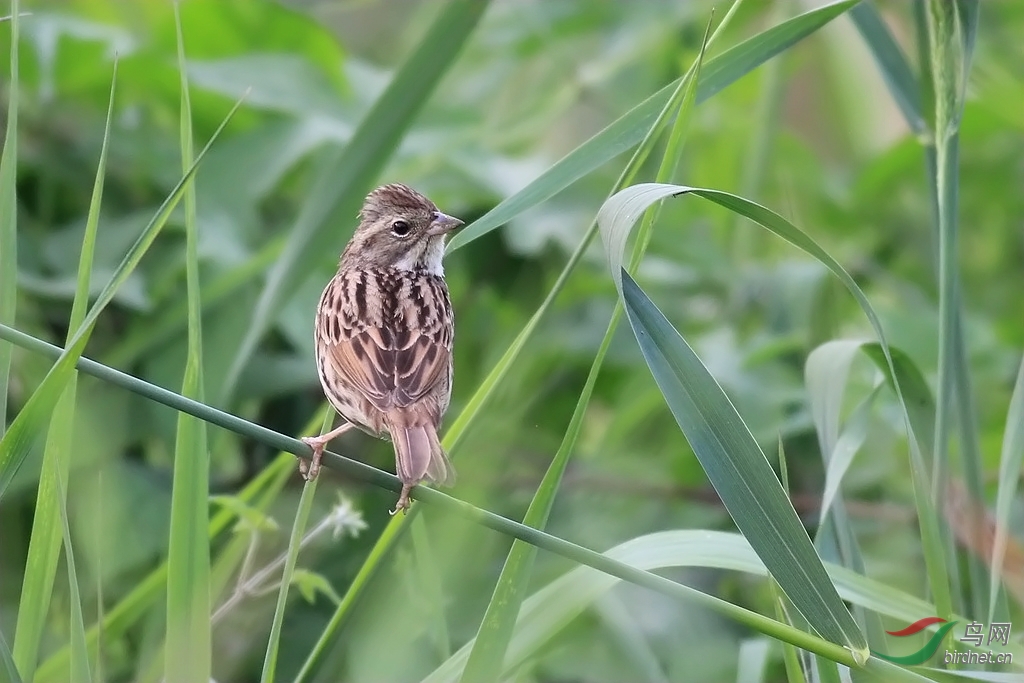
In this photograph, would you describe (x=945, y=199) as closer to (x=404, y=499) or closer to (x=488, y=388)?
(x=488, y=388)

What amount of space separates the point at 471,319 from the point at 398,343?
136 centimetres

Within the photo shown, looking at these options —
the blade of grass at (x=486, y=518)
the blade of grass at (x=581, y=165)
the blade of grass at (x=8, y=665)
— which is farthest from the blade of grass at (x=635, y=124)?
the blade of grass at (x=8, y=665)

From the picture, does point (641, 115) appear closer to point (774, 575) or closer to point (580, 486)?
point (774, 575)

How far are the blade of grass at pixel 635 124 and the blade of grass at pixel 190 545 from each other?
40 centimetres

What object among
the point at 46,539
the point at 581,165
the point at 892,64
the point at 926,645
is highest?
the point at 892,64

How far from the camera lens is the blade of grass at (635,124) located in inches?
55.4

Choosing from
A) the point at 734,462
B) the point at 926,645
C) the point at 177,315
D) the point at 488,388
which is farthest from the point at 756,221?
the point at 177,315

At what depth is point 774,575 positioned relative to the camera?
46.7 inches

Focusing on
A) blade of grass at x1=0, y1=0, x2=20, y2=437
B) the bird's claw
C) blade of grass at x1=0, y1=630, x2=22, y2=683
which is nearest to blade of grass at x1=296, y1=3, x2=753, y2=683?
the bird's claw

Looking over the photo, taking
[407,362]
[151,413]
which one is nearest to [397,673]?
[407,362]

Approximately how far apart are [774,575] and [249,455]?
1785 mm

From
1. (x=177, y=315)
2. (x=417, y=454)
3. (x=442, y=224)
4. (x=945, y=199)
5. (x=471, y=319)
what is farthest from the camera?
(x=471, y=319)

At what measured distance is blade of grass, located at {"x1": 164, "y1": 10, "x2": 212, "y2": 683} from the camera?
139cm

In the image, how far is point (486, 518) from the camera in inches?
43.7
